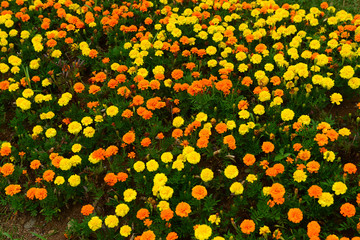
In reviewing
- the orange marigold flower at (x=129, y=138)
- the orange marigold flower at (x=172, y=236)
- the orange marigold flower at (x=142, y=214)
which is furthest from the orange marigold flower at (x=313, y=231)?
the orange marigold flower at (x=129, y=138)

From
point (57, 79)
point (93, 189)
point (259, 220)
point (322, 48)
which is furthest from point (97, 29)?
point (259, 220)

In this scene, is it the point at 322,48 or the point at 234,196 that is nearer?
the point at 234,196

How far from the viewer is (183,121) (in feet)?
13.8

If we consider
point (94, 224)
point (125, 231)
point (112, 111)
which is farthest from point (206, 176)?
point (112, 111)

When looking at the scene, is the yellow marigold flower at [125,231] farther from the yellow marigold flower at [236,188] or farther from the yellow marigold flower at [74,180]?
the yellow marigold flower at [236,188]

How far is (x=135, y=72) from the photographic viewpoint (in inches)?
197

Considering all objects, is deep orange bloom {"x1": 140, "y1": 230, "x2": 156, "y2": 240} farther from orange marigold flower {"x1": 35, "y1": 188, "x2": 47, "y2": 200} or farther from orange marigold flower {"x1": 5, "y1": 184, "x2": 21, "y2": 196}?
orange marigold flower {"x1": 5, "y1": 184, "x2": 21, "y2": 196}

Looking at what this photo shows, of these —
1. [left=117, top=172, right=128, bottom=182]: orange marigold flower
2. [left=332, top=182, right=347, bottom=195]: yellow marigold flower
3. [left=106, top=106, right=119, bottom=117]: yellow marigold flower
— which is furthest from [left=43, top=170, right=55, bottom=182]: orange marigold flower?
[left=332, top=182, right=347, bottom=195]: yellow marigold flower

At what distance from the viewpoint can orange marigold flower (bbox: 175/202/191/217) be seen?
3287mm

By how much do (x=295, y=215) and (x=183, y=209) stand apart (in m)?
1.02

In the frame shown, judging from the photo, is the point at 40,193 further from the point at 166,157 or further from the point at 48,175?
the point at 166,157

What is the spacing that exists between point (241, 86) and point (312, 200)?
1.86 meters

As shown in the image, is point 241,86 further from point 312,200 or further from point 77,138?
point 77,138

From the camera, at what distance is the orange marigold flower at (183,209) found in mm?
3287
